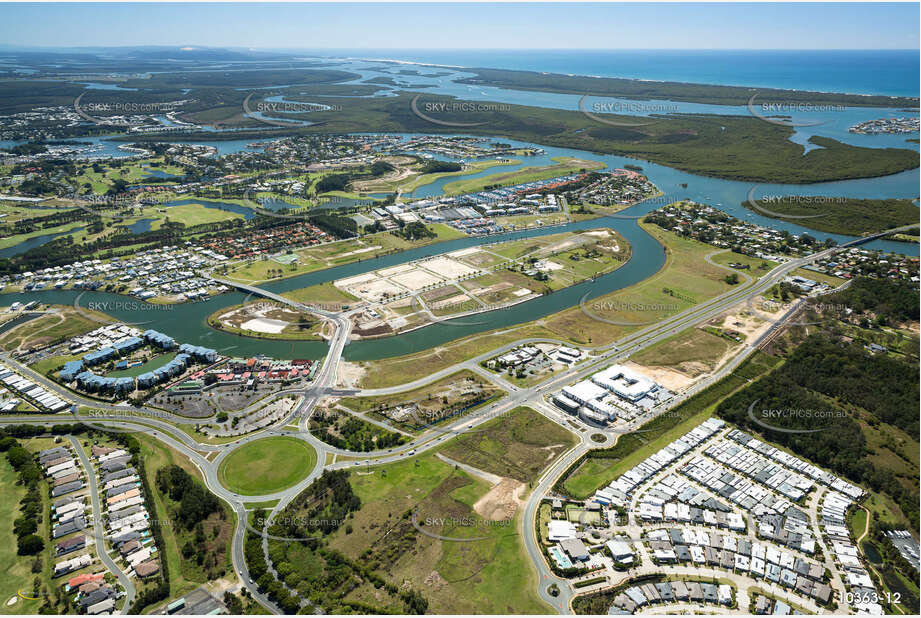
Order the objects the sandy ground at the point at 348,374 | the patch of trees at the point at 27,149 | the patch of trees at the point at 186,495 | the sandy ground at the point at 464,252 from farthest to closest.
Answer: the patch of trees at the point at 27,149 → the sandy ground at the point at 464,252 → the sandy ground at the point at 348,374 → the patch of trees at the point at 186,495

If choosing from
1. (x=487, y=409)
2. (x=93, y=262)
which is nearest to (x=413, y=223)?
(x=93, y=262)

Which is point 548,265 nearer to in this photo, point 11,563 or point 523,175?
point 523,175

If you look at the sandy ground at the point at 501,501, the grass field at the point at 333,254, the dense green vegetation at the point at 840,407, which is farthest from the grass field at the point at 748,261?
the sandy ground at the point at 501,501

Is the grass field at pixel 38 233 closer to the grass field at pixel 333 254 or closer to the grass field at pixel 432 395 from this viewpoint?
the grass field at pixel 333 254

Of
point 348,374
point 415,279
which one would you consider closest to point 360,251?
point 415,279

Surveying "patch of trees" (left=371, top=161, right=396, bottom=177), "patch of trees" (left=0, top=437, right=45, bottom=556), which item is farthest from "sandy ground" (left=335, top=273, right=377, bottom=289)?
"patch of trees" (left=371, top=161, right=396, bottom=177)
